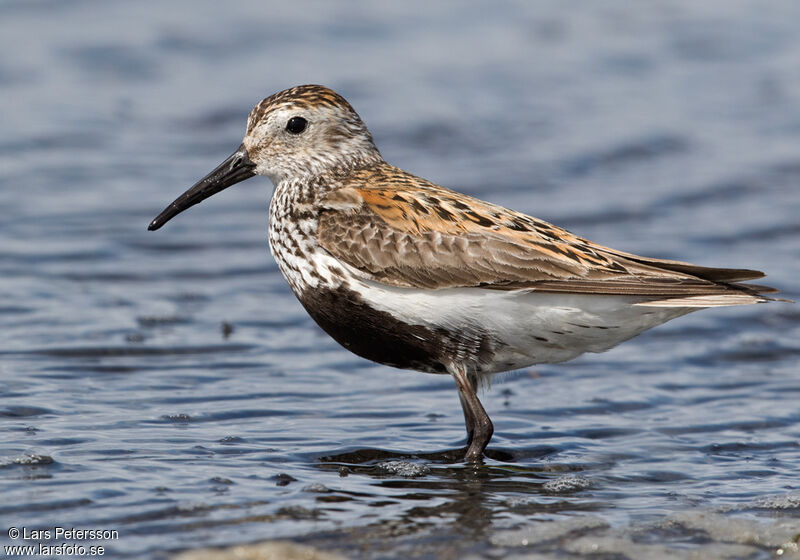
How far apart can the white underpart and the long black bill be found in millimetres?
1580

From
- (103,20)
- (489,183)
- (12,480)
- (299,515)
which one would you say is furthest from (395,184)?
(103,20)

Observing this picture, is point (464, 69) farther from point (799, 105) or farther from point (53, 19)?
point (53, 19)

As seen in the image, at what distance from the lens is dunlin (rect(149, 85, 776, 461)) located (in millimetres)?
7371

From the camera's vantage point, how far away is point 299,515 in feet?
21.5

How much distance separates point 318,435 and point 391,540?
1.95 metres

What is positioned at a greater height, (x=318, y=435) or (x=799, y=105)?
(x=799, y=105)

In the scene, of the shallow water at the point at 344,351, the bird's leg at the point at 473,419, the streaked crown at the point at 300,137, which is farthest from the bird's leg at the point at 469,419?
the streaked crown at the point at 300,137

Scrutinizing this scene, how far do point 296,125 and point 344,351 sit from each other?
7.57 feet

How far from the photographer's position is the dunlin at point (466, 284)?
7371mm

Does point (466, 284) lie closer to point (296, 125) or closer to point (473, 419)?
point (473, 419)

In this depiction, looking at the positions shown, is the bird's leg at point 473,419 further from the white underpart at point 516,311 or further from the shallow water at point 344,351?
the white underpart at point 516,311

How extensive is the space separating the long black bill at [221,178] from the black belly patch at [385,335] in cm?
128

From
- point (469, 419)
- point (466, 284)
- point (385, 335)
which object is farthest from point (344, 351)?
point (466, 284)

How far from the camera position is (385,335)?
7602mm
